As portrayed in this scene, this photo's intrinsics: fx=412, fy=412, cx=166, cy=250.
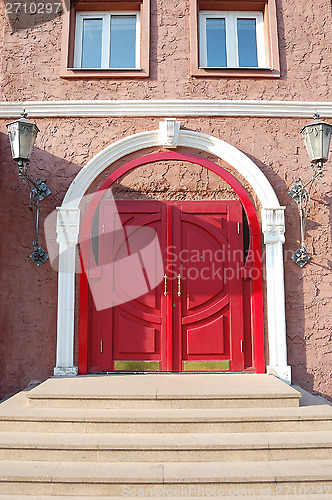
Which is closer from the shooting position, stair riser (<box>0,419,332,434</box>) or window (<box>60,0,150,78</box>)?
stair riser (<box>0,419,332,434</box>)

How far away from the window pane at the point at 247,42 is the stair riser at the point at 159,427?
14.9ft

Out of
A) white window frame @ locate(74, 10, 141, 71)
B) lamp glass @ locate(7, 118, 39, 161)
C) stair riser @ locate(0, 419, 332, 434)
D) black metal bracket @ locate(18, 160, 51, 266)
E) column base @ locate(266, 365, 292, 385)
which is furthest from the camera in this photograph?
white window frame @ locate(74, 10, 141, 71)

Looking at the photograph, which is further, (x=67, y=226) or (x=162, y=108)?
(x=162, y=108)

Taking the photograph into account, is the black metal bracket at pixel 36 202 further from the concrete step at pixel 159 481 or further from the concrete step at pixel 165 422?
the concrete step at pixel 159 481

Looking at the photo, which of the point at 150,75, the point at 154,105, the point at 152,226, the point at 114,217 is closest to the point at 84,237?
the point at 114,217

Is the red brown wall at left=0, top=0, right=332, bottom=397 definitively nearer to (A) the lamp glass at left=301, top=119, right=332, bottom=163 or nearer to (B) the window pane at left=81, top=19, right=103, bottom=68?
(B) the window pane at left=81, top=19, right=103, bottom=68

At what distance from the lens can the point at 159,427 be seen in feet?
11.7

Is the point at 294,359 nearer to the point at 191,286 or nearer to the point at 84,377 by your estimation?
the point at 191,286

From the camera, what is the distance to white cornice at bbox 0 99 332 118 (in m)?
5.28

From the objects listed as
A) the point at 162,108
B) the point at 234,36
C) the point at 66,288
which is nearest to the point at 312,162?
the point at 162,108

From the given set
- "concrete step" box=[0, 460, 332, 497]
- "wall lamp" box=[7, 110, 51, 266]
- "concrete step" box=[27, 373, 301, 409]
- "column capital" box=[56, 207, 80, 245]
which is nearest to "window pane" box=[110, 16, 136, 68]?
"wall lamp" box=[7, 110, 51, 266]

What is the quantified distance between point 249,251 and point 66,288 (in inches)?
89.6

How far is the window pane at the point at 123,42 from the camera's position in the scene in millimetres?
5613

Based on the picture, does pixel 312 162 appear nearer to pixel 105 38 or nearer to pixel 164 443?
pixel 105 38
